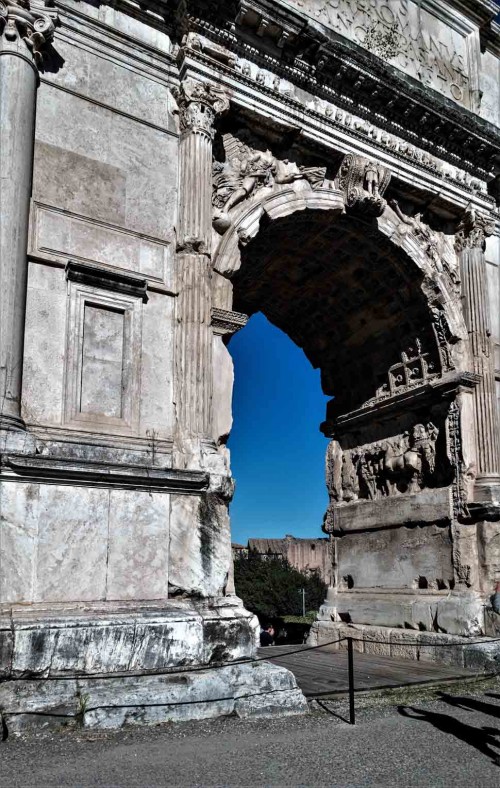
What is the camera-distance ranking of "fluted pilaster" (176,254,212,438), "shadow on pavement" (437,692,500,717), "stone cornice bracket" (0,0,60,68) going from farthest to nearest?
"fluted pilaster" (176,254,212,438) < "stone cornice bracket" (0,0,60,68) < "shadow on pavement" (437,692,500,717)

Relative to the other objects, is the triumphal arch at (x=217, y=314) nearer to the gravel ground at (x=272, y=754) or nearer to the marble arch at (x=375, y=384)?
the marble arch at (x=375, y=384)

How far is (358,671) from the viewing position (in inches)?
336

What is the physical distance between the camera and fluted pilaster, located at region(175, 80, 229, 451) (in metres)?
7.39

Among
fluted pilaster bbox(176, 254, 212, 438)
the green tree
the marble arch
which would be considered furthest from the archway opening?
the green tree

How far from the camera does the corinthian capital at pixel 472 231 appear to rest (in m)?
11.0

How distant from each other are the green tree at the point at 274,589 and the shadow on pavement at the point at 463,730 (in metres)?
24.5

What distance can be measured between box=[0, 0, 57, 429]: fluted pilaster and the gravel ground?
2.51 metres

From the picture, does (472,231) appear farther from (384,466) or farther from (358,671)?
(358,671)

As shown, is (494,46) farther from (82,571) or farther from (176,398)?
(82,571)

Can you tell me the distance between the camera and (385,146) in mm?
10172

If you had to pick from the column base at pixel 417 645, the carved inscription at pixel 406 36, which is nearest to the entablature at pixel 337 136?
the carved inscription at pixel 406 36

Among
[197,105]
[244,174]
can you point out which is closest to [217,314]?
[244,174]

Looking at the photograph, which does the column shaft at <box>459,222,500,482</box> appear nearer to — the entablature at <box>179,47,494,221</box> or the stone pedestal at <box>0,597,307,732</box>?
the entablature at <box>179,47,494,221</box>

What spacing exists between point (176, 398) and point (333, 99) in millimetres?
4716
